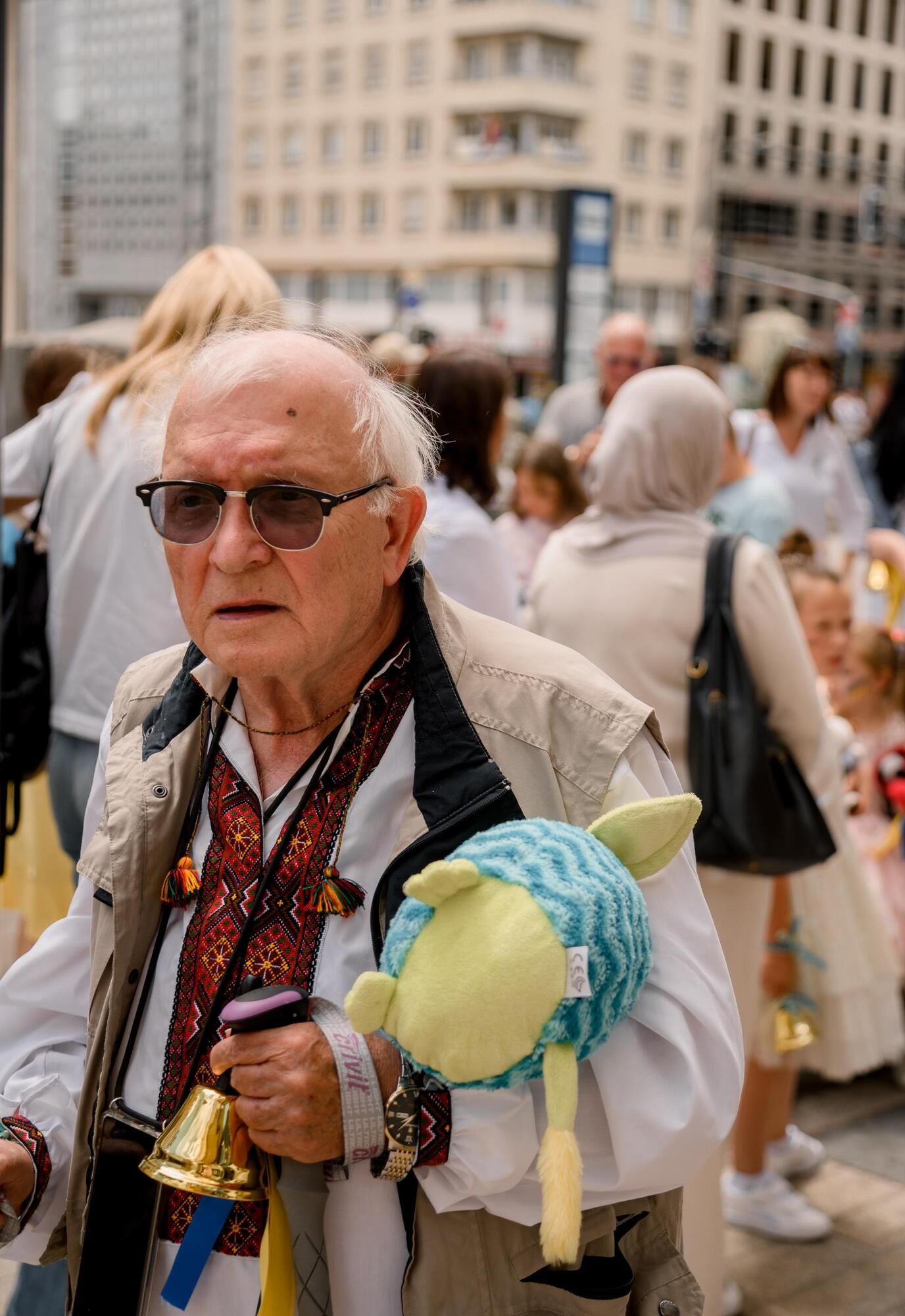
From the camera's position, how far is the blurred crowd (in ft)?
10.5

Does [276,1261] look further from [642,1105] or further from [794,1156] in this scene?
[794,1156]

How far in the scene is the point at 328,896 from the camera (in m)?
1.65

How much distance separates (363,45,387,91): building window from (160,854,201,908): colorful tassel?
209ft

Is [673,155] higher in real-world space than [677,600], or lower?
higher

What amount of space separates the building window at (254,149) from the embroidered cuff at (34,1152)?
66.1m

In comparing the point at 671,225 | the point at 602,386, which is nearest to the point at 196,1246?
the point at 602,386

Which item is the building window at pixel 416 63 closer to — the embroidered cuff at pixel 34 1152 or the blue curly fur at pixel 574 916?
the embroidered cuff at pixel 34 1152

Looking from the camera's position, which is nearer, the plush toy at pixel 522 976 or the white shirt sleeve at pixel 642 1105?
the plush toy at pixel 522 976

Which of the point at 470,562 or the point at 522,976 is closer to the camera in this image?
the point at 522,976

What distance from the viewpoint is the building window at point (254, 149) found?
63750mm

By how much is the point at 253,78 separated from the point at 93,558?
6423 centimetres

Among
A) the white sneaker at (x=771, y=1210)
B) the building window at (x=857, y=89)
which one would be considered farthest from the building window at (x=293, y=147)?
the white sneaker at (x=771, y=1210)

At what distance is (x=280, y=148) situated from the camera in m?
63.8

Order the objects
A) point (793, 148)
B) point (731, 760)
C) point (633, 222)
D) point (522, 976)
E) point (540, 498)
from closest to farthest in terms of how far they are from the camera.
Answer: point (522, 976)
point (731, 760)
point (540, 498)
point (633, 222)
point (793, 148)
